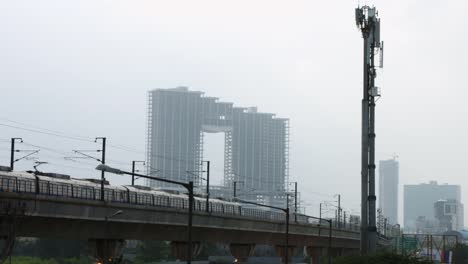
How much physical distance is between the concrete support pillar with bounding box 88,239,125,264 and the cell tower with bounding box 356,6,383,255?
19.9 meters

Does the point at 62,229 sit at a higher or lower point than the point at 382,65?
lower

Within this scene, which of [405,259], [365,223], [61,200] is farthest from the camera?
[365,223]

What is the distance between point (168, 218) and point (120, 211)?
11694 mm

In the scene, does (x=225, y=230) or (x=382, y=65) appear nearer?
(x=382, y=65)

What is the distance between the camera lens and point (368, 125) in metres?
64.6

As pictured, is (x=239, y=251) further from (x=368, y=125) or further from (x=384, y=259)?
(x=384, y=259)

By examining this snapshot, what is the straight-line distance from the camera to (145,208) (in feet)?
230

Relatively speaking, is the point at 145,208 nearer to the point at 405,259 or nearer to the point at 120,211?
the point at 120,211

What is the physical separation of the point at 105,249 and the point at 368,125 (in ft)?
76.3

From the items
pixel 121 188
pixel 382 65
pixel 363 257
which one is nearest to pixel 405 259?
pixel 363 257

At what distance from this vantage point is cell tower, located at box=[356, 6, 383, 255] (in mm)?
64000

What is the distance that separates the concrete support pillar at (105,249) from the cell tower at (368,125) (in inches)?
784

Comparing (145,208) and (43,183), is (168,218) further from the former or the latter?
(43,183)

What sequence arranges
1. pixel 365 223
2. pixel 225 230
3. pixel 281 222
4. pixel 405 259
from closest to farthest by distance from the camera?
pixel 405 259, pixel 365 223, pixel 225 230, pixel 281 222
